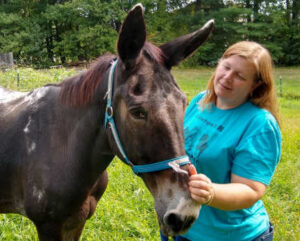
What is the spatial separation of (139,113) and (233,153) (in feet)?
2.24

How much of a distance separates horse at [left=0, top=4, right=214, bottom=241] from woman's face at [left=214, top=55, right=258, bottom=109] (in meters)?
0.26

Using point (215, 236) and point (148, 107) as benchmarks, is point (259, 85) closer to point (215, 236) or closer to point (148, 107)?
point (148, 107)

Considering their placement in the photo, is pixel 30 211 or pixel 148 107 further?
pixel 30 211

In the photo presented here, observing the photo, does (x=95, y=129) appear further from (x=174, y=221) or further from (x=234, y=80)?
(x=234, y=80)

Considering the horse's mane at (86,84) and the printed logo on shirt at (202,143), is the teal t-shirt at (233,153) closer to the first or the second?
the printed logo on shirt at (202,143)

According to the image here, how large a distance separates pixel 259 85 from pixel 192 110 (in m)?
0.59

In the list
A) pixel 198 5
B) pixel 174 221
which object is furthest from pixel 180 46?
pixel 198 5

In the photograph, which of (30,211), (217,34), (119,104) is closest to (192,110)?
(119,104)

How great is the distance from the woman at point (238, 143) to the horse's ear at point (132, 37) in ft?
2.00

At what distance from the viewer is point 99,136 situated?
187 cm

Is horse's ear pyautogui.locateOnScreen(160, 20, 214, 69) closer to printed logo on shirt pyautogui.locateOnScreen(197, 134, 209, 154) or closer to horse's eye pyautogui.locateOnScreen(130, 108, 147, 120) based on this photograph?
horse's eye pyautogui.locateOnScreen(130, 108, 147, 120)

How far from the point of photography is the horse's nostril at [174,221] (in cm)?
139

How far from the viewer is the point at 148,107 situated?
1446mm

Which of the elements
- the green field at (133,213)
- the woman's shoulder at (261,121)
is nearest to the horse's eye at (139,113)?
the woman's shoulder at (261,121)
